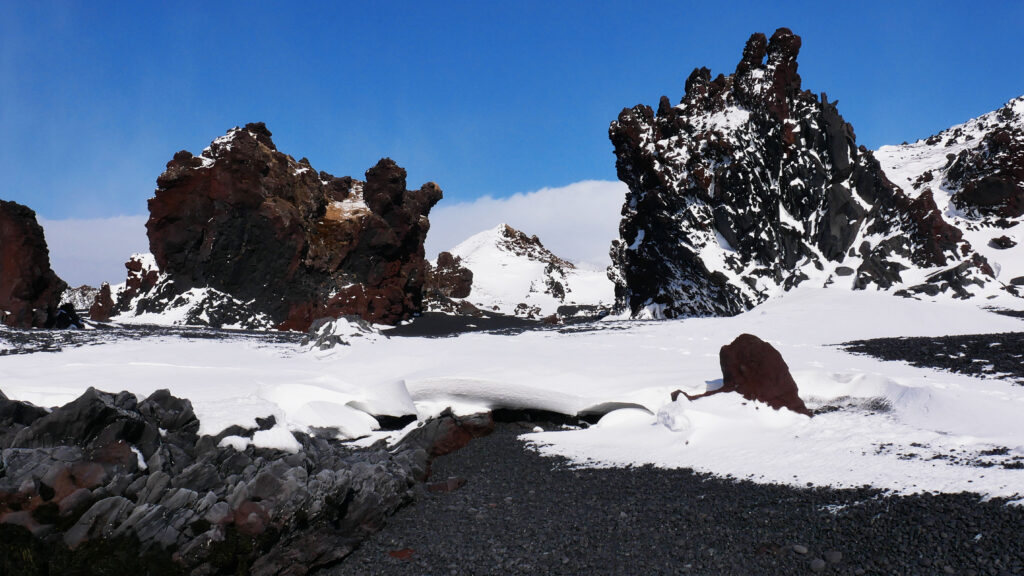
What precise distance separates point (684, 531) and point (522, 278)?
65389 millimetres

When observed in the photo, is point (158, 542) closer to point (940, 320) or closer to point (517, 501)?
point (517, 501)

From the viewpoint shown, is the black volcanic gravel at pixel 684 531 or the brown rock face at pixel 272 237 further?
the brown rock face at pixel 272 237

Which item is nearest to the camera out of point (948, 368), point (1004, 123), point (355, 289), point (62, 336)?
point (948, 368)

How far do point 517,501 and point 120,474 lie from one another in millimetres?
4006

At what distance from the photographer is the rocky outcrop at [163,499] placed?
15.8 ft

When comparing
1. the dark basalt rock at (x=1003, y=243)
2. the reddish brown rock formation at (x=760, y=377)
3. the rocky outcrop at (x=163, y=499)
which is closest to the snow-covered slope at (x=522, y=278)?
the dark basalt rock at (x=1003, y=243)

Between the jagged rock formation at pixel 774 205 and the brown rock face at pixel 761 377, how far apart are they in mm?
19933

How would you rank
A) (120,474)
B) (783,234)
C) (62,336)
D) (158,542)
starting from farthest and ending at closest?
1. (783,234)
2. (62,336)
3. (120,474)
4. (158,542)

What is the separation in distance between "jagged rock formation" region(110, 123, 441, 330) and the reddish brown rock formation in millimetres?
23522

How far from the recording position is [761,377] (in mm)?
8570

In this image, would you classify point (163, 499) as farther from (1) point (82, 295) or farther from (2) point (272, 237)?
(1) point (82, 295)

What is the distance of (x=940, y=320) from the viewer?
1673 centimetres

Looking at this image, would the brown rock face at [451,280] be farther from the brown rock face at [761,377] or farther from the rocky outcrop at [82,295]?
the brown rock face at [761,377]

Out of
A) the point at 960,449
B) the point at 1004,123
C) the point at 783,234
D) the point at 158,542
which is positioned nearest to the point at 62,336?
the point at 158,542
